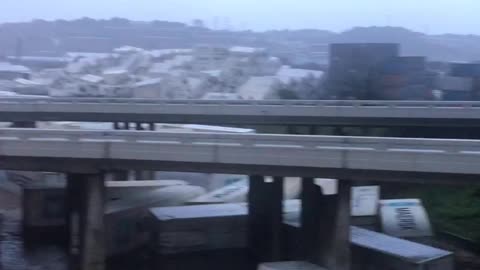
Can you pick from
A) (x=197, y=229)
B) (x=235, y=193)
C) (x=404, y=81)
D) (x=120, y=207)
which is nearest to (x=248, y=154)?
(x=197, y=229)

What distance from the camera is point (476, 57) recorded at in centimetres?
3109

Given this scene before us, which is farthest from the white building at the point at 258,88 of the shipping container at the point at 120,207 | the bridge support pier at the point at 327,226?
the bridge support pier at the point at 327,226

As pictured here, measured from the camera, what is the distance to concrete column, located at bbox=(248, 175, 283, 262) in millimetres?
17906

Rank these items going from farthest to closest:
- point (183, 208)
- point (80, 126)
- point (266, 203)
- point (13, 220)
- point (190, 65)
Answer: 1. point (190, 65)
2. point (80, 126)
3. point (13, 220)
4. point (183, 208)
5. point (266, 203)

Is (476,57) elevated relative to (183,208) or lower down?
elevated

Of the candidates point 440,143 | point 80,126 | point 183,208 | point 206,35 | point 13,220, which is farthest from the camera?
point 206,35

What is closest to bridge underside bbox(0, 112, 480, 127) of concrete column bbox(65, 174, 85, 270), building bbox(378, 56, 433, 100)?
building bbox(378, 56, 433, 100)

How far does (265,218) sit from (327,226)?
363 cm

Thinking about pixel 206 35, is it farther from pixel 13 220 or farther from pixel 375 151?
pixel 375 151

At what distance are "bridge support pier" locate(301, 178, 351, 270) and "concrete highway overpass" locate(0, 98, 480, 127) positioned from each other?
25.2ft

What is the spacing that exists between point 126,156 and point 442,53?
20588mm

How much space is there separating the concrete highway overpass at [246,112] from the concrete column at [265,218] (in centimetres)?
549

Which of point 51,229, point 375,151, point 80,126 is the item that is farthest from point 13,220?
point 375,151

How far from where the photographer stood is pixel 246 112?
24.2 m
